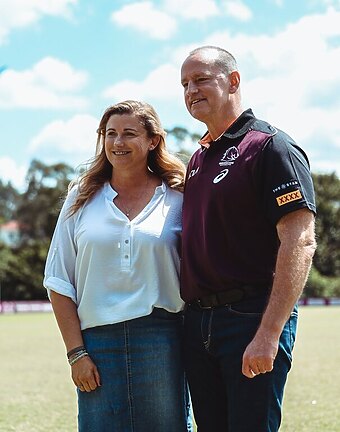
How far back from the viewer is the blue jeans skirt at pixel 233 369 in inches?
138

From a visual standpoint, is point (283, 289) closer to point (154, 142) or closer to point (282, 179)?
point (282, 179)

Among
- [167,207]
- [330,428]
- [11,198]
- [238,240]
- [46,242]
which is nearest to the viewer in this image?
[238,240]

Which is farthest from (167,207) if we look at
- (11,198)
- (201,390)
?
(11,198)

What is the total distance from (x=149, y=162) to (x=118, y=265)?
2.21 feet

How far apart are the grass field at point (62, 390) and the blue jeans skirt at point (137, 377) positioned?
3.89m

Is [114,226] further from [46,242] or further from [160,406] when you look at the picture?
[46,242]

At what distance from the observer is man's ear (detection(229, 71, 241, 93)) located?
3.79 metres

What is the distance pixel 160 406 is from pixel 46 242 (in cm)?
5837

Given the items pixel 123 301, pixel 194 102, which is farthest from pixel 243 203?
pixel 123 301

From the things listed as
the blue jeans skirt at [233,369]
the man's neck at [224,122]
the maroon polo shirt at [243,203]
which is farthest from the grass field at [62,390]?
the man's neck at [224,122]

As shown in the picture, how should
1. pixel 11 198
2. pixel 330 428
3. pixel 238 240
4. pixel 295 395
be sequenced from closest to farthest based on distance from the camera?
1. pixel 238 240
2. pixel 330 428
3. pixel 295 395
4. pixel 11 198

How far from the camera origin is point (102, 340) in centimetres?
398

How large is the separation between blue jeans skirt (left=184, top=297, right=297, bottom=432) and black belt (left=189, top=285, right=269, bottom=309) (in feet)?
0.08

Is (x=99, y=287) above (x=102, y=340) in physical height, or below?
above
